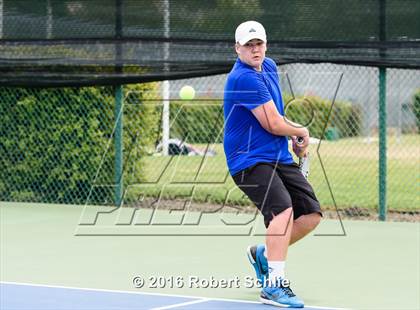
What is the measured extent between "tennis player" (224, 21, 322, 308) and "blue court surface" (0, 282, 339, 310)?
1.02 feet

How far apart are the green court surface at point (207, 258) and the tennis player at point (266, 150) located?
0.37 metres

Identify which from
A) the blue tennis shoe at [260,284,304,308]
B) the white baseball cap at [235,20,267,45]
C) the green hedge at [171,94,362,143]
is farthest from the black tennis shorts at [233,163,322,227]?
the green hedge at [171,94,362,143]

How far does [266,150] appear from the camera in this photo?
5.65 m

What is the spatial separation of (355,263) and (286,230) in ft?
5.63

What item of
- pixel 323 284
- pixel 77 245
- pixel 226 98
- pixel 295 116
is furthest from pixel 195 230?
pixel 295 116

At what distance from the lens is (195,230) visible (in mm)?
8844

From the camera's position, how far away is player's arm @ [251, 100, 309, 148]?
5500 mm

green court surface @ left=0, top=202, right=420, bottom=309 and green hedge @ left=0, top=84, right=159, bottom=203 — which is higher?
green hedge @ left=0, top=84, right=159, bottom=203

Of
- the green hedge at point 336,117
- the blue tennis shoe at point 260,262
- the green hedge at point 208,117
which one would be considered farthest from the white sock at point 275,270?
the green hedge at point 336,117

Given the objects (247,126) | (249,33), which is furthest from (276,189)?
(249,33)

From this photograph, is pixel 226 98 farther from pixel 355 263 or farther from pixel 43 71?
pixel 43 71

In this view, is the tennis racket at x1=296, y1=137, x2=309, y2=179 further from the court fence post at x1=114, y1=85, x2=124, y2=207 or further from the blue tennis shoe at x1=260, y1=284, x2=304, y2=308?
the court fence post at x1=114, y1=85, x2=124, y2=207

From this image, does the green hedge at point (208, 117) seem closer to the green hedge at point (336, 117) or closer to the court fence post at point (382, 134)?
the green hedge at point (336, 117)

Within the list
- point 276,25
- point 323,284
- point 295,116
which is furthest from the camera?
point 295,116
